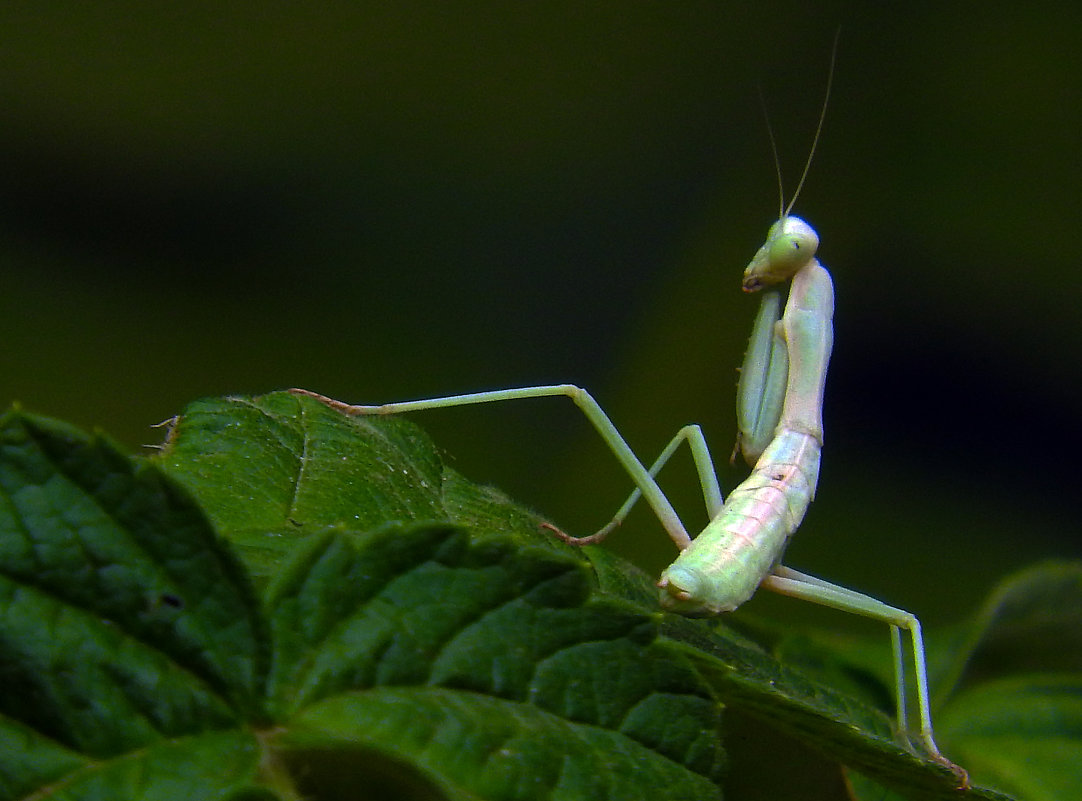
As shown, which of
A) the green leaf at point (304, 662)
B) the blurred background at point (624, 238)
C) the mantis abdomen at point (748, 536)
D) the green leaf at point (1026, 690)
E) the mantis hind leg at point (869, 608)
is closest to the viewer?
the green leaf at point (304, 662)

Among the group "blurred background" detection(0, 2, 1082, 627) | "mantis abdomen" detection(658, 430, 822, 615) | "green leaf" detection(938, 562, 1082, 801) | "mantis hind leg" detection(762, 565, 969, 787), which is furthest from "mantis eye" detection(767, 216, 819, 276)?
"blurred background" detection(0, 2, 1082, 627)

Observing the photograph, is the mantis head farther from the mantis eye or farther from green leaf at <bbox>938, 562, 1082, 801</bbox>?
green leaf at <bbox>938, 562, 1082, 801</bbox>

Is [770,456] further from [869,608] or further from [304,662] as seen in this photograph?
[304,662]

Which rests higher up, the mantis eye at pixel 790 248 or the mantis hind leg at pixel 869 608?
the mantis eye at pixel 790 248

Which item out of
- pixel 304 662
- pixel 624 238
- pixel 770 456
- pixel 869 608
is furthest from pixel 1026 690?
pixel 624 238

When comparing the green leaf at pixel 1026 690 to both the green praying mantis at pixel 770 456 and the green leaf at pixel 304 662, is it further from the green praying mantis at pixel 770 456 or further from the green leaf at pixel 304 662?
the green leaf at pixel 304 662

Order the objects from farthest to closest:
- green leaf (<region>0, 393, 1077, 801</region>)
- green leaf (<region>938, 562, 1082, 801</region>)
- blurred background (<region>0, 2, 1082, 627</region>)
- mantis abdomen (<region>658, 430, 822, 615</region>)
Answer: blurred background (<region>0, 2, 1082, 627</region>), green leaf (<region>938, 562, 1082, 801</region>), mantis abdomen (<region>658, 430, 822, 615</region>), green leaf (<region>0, 393, 1077, 801</region>)

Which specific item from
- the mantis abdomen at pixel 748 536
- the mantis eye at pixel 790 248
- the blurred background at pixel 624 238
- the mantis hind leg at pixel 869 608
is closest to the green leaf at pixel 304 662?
the mantis abdomen at pixel 748 536

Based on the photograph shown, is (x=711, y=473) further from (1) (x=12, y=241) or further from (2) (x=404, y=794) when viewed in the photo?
(1) (x=12, y=241)
